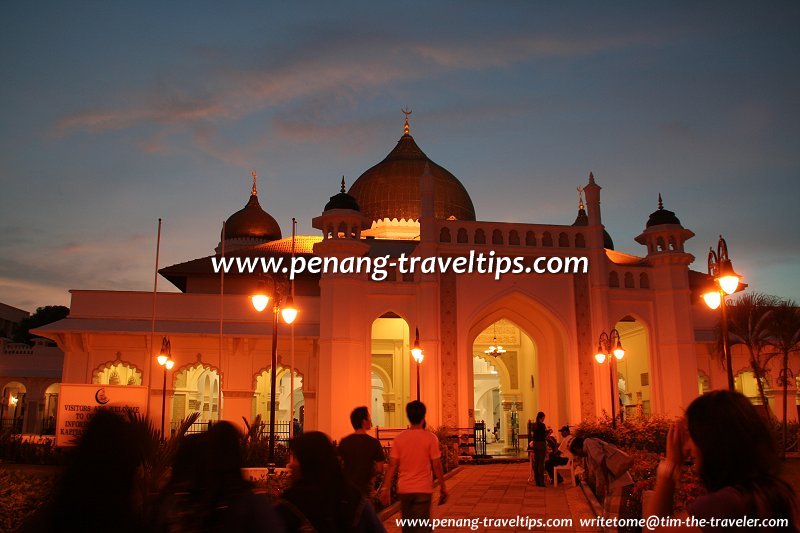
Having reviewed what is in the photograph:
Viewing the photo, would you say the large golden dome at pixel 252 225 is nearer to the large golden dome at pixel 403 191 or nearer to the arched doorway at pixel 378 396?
the large golden dome at pixel 403 191

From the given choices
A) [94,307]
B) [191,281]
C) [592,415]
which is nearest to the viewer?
[592,415]

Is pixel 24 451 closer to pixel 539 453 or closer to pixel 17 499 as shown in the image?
pixel 539 453

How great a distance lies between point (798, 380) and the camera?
32000mm

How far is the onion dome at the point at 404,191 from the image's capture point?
Answer: 3519 cm

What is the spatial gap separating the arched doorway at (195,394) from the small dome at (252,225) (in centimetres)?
803

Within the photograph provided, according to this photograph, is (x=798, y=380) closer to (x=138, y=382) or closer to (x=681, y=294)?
(x=681, y=294)

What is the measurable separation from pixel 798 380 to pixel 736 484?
33.5 meters

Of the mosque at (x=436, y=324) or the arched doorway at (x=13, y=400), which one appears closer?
the mosque at (x=436, y=324)

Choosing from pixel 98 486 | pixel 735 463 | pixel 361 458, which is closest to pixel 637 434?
pixel 361 458

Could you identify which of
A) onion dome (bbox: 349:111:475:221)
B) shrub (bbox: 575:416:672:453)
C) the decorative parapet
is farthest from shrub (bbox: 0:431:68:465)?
onion dome (bbox: 349:111:475:221)

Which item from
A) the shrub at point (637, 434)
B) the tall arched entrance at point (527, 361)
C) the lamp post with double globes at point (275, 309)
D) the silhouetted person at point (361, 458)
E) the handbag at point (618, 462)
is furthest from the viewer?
the tall arched entrance at point (527, 361)

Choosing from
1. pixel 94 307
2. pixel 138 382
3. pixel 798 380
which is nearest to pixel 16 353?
pixel 138 382

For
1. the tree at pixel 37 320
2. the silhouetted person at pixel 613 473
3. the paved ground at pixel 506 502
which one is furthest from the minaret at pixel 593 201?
the tree at pixel 37 320

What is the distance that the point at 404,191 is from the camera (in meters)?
35.3
